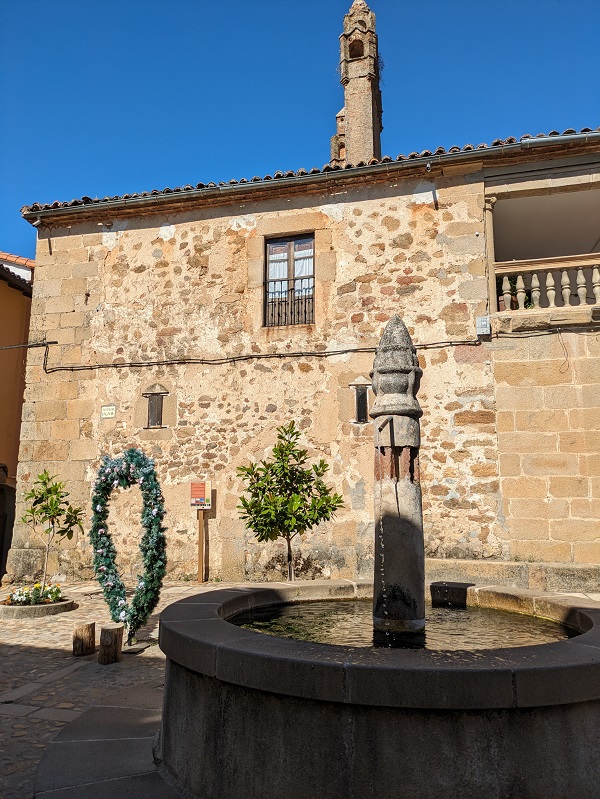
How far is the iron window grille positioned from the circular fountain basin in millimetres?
8241

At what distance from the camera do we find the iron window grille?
10422 mm

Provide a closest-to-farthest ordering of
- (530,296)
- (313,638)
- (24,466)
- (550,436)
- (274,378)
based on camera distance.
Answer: (313,638) → (550,436) → (530,296) → (274,378) → (24,466)

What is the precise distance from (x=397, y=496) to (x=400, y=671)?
1.59 meters

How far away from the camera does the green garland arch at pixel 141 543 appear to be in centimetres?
591

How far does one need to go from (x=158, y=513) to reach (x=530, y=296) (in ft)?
21.6

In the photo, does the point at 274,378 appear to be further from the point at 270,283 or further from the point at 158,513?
the point at 158,513

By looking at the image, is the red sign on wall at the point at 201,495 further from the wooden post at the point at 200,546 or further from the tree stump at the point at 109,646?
the tree stump at the point at 109,646

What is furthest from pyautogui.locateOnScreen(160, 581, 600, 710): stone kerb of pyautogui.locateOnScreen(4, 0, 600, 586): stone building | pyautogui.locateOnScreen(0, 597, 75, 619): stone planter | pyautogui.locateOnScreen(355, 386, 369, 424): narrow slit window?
pyautogui.locateOnScreen(355, 386, 369, 424): narrow slit window

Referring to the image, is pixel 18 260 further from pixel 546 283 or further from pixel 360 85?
pixel 546 283

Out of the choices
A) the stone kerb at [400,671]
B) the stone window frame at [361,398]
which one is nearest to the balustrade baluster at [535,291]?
the stone window frame at [361,398]

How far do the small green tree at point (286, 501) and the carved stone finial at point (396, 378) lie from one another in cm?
444

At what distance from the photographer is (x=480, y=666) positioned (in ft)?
7.49

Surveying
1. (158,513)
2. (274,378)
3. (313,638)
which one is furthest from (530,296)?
(313,638)

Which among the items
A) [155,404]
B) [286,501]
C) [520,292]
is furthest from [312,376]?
[520,292]
